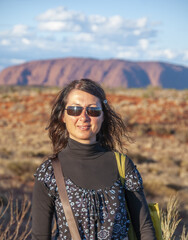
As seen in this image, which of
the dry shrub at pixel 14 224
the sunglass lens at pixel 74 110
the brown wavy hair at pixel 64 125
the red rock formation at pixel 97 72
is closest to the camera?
the sunglass lens at pixel 74 110

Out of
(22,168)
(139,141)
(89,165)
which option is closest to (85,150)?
(89,165)

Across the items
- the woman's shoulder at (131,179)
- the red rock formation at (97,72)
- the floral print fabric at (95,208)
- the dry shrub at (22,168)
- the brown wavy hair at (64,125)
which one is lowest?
the dry shrub at (22,168)

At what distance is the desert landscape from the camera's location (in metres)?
9.56

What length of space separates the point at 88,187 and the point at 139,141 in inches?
610

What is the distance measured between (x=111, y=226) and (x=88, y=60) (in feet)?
487

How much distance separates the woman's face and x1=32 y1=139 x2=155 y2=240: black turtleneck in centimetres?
6

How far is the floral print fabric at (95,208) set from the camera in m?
1.83

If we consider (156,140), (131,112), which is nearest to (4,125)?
(131,112)

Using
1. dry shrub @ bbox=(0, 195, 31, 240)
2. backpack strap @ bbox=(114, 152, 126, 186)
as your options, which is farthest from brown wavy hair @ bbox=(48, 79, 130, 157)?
dry shrub @ bbox=(0, 195, 31, 240)

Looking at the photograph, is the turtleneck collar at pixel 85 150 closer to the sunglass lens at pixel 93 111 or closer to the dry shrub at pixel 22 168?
the sunglass lens at pixel 93 111

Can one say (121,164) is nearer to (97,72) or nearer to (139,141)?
(139,141)

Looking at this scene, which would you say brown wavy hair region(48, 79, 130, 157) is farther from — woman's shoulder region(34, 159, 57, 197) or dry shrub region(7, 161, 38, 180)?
dry shrub region(7, 161, 38, 180)

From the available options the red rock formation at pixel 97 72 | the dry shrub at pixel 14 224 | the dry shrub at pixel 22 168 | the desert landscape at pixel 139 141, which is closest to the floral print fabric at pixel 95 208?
the dry shrub at pixel 14 224

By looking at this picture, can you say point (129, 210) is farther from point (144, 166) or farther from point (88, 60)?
point (88, 60)
